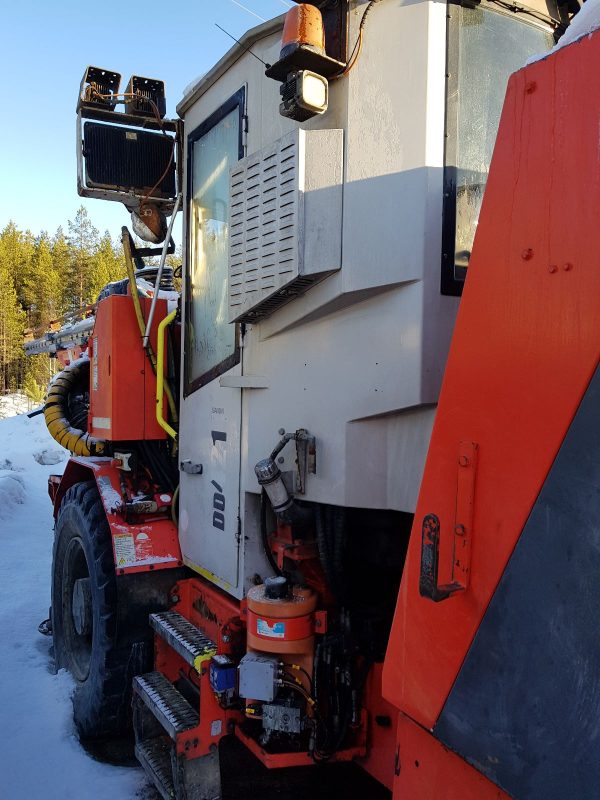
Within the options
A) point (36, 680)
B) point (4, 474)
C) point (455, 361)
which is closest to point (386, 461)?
point (455, 361)

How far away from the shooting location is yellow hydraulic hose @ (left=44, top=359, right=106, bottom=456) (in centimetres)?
456

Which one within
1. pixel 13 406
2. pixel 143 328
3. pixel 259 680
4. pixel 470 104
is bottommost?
pixel 13 406

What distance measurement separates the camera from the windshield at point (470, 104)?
1.93 meters

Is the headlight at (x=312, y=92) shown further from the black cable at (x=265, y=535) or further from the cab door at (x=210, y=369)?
the black cable at (x=265, y=535)

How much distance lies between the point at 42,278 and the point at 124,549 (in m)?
52.3

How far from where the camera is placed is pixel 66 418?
5.01m

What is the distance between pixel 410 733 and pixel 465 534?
56 centimetres

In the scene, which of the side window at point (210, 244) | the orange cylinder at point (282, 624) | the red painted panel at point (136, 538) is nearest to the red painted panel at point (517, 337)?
the orange cylinder at point (282, 624)

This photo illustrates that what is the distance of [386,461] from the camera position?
2049mm

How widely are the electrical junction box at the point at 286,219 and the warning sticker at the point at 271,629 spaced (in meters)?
1.16

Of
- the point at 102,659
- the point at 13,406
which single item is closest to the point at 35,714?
the point at 102,659

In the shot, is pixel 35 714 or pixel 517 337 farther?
pixel 35 714

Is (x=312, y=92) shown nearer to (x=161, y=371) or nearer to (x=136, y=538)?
(x=161, y=371)

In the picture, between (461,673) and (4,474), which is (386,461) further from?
(4,474)
